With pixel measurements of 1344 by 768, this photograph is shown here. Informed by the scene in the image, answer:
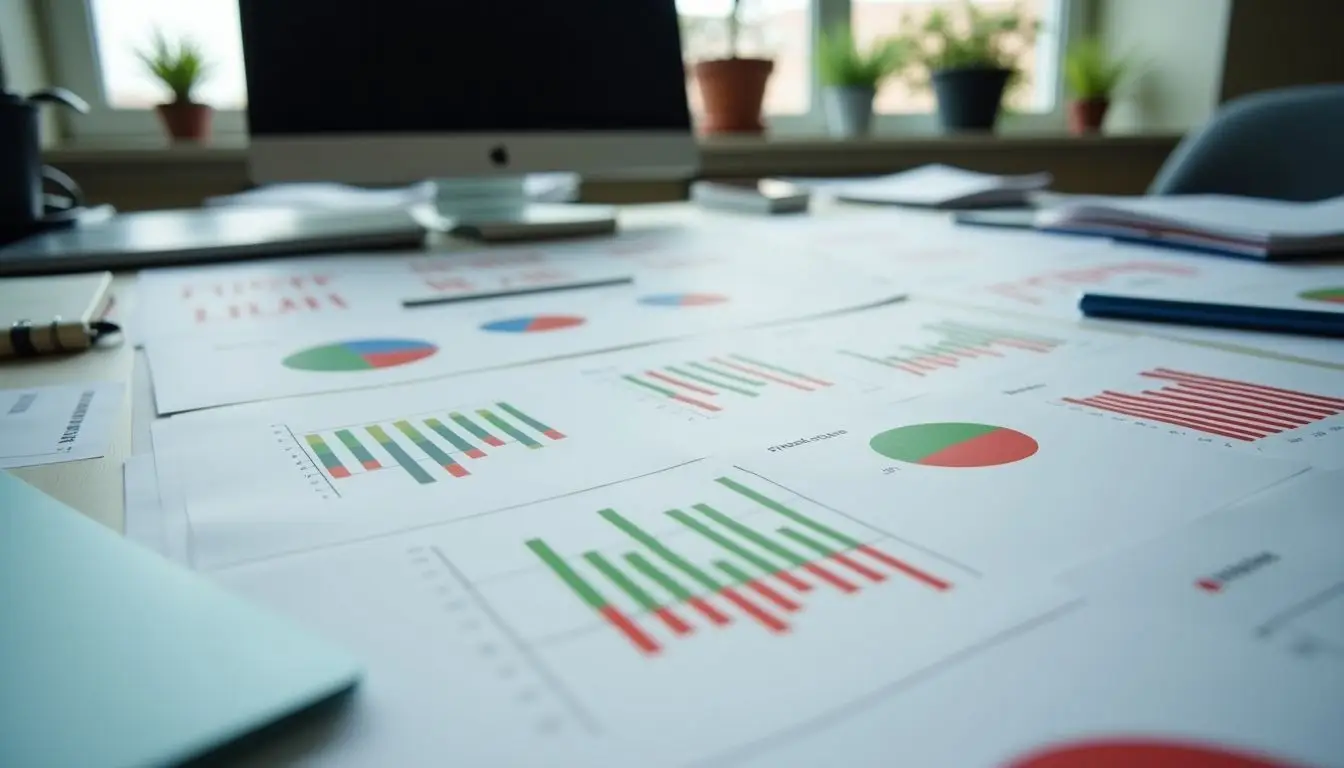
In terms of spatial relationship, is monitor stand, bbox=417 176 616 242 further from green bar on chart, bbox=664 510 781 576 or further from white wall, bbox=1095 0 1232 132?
white wall, bbox=1095 0 1232 132

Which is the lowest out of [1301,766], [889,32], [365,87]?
[1301,766]

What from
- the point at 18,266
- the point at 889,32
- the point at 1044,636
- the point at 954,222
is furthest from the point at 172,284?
the point at 889,32

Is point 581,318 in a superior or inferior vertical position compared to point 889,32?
inferior

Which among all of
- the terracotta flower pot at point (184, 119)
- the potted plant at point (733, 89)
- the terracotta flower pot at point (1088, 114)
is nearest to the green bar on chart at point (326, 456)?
the terracotta flower pot at point (184, 119)

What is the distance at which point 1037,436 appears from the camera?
37 centimetres

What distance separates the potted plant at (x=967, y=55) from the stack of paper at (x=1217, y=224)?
3.45ft

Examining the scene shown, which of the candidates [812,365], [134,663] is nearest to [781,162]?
[812,365]

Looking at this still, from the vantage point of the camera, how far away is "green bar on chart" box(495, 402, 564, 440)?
38 centimetres

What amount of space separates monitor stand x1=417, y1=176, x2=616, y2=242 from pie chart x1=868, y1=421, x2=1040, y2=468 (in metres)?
0.75

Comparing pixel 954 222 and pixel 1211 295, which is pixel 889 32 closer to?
pixel 954 222

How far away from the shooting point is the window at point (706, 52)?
1622 millimetres

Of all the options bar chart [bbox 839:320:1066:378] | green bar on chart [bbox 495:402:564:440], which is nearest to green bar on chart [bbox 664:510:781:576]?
green bar on chart [bbox 495:402:564:440]

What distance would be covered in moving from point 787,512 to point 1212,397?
25 centimetres

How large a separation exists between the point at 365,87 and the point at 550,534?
0.84 metres
